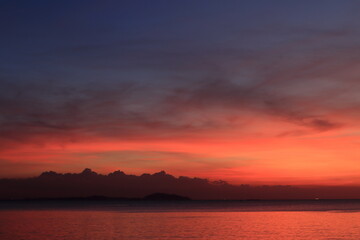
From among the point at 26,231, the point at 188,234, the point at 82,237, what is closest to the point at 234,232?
the point at 188,234

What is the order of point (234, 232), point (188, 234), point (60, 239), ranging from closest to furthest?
point (60, 239) → point (188, 234) → point (234, 232)

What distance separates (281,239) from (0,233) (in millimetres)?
33822

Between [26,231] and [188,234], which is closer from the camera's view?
[188,234]

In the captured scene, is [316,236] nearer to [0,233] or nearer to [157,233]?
[157,233]

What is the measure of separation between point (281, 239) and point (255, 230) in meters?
10.7

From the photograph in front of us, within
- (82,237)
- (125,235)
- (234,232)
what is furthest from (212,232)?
(82,237)

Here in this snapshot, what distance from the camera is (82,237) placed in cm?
5391

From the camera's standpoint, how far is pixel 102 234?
5784 cm

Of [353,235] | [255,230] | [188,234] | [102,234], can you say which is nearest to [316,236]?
[353,235]

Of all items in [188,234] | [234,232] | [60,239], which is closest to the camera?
[60,239]

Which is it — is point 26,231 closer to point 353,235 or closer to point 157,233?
point 157,233

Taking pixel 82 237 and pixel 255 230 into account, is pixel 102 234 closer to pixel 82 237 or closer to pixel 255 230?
pixel 82 237

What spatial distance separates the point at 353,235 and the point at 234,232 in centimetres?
1427

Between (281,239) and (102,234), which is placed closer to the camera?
(281,239)
